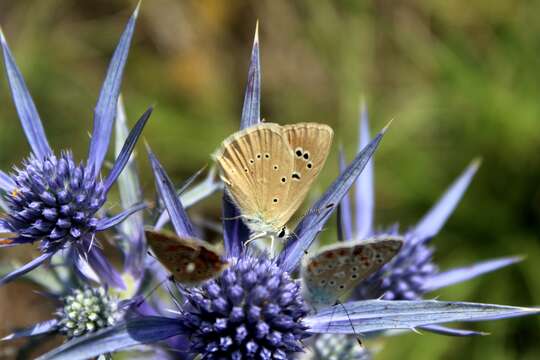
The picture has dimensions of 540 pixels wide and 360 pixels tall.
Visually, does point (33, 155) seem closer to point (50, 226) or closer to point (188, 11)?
point (50, 226)

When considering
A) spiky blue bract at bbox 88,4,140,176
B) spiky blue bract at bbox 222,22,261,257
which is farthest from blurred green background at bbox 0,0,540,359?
spiky blue bract at bbox 88,4,140,176

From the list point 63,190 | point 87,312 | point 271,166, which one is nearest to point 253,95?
point 271,166

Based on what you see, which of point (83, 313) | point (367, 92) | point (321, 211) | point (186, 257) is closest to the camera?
point (186, 257)

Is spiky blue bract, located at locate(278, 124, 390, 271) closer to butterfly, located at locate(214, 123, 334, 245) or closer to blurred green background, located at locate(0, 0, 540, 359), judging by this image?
butterfly, located at locate(214, 123, 334, 245)

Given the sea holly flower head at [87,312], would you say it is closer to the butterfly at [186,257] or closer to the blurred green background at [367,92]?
the butterfly at [186,257]

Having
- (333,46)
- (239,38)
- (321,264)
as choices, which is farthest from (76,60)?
(321,264)

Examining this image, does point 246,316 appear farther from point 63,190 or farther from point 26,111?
point 26,111

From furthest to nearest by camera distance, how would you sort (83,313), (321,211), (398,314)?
(83,313), (321,211), (398,314)

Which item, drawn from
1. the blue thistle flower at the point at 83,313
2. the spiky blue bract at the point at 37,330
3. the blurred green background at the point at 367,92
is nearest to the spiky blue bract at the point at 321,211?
the blue thistle flower at the point at 83,313
